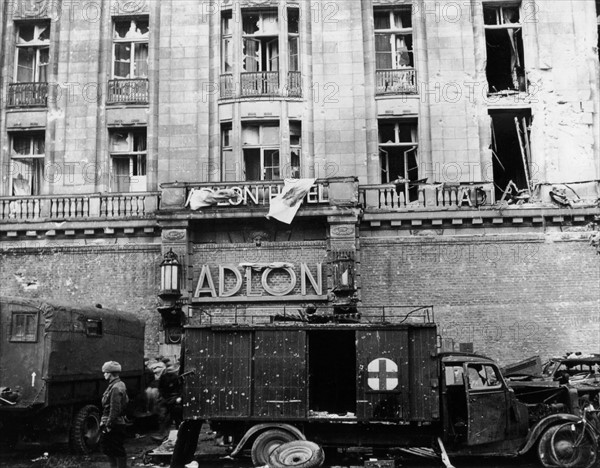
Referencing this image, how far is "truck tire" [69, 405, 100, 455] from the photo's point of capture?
50.3 feet

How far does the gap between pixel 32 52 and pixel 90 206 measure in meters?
6.55

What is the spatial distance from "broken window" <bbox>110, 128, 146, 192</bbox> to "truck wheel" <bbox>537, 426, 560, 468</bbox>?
15854 mm

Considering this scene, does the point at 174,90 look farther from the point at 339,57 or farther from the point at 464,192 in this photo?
the point at 464,192

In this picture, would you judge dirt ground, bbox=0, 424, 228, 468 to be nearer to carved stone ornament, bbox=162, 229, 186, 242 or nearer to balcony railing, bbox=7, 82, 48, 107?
carved stone ornament, bbox=162, 229, 186, 242

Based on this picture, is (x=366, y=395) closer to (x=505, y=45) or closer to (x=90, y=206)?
(x=90, y=206)

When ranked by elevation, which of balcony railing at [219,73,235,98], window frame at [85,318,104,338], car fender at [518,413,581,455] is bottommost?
car fender at [518,413,581,455]

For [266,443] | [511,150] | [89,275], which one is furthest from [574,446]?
[89,275]

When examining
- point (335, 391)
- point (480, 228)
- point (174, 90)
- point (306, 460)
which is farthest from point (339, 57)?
point (306, 460)

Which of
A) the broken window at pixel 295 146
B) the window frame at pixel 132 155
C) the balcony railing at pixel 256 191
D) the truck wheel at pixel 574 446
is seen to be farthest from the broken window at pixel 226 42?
the truck wheel at pixel 574 446

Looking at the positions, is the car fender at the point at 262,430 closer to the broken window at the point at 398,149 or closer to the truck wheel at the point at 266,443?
the truck wheel at the point at 266,443

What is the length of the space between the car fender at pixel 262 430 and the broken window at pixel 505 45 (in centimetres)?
1617

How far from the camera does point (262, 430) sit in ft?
44.5

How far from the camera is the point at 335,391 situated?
15312mm

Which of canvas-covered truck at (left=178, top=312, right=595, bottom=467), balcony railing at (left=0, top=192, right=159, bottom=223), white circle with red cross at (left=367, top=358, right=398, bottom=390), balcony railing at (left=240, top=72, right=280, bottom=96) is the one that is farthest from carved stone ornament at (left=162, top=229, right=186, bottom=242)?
white circle with red cross at (left=367, top=358, right=398, bottom=390)
